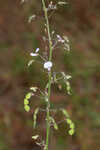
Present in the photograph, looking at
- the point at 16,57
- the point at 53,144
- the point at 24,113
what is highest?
the point at 16,57

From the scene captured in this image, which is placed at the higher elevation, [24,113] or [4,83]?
[4,83]

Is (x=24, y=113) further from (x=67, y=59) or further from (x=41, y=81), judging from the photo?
(x=67, y=59)

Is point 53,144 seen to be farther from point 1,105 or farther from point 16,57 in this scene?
point 16,57

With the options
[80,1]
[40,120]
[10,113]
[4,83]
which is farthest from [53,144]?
[80,1]

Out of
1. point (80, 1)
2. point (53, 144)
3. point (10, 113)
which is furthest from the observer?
point (80, 1)

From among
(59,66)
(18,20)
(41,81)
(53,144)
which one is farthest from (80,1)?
(53,144)

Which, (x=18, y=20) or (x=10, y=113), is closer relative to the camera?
(x=10, y=113)

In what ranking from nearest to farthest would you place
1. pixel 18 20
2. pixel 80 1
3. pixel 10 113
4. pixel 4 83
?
1. pixel 10 113
2. pixel 4 83
3. pixel 18 20
4. pixel 80 1
